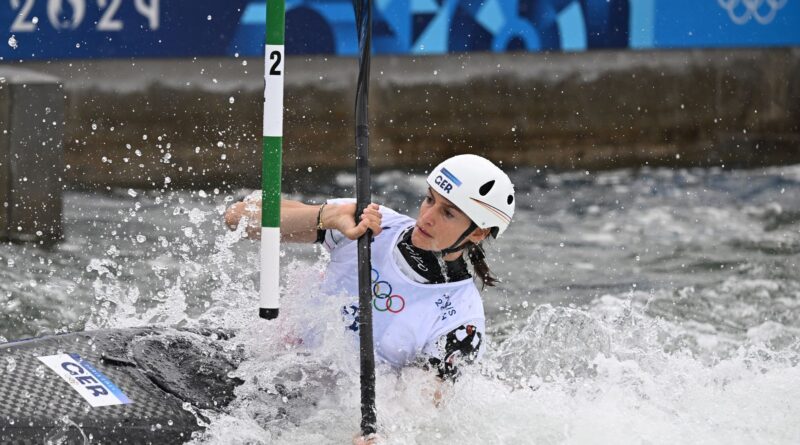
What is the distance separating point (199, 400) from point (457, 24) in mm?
9685

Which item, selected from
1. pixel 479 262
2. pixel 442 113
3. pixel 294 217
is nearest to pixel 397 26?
pixel 442 113

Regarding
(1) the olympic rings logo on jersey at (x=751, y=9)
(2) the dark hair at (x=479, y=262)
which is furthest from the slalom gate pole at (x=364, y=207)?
(1) the olympic rings logo on jersey at (x=751, y=9)

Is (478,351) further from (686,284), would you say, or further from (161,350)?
(686,284)

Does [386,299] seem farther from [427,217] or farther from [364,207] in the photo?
[364,207]

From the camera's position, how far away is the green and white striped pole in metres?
3.60

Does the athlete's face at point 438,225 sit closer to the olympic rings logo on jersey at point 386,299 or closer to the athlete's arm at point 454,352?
the olympic rings logo on jersey at point 386,299

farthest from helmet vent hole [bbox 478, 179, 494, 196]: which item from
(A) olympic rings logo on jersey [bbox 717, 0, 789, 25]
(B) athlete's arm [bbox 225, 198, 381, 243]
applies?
(A) olympic rings logo on jersey [bbox 717, 0, 789, 25]

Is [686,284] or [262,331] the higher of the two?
[262,331]

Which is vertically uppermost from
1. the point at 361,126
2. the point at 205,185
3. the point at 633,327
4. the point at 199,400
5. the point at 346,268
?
the point at 361,126

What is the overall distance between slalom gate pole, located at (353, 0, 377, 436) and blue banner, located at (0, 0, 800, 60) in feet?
28.4

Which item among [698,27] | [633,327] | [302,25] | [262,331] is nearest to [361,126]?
[262,331]

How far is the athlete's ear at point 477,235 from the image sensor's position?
4.10 m

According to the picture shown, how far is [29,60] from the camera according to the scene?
1183 cm

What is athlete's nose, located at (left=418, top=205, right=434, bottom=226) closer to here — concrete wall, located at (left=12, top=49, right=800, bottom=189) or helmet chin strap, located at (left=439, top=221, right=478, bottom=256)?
helmet chin strap, located at (left=439, top=221, right=478, bottom=256)
